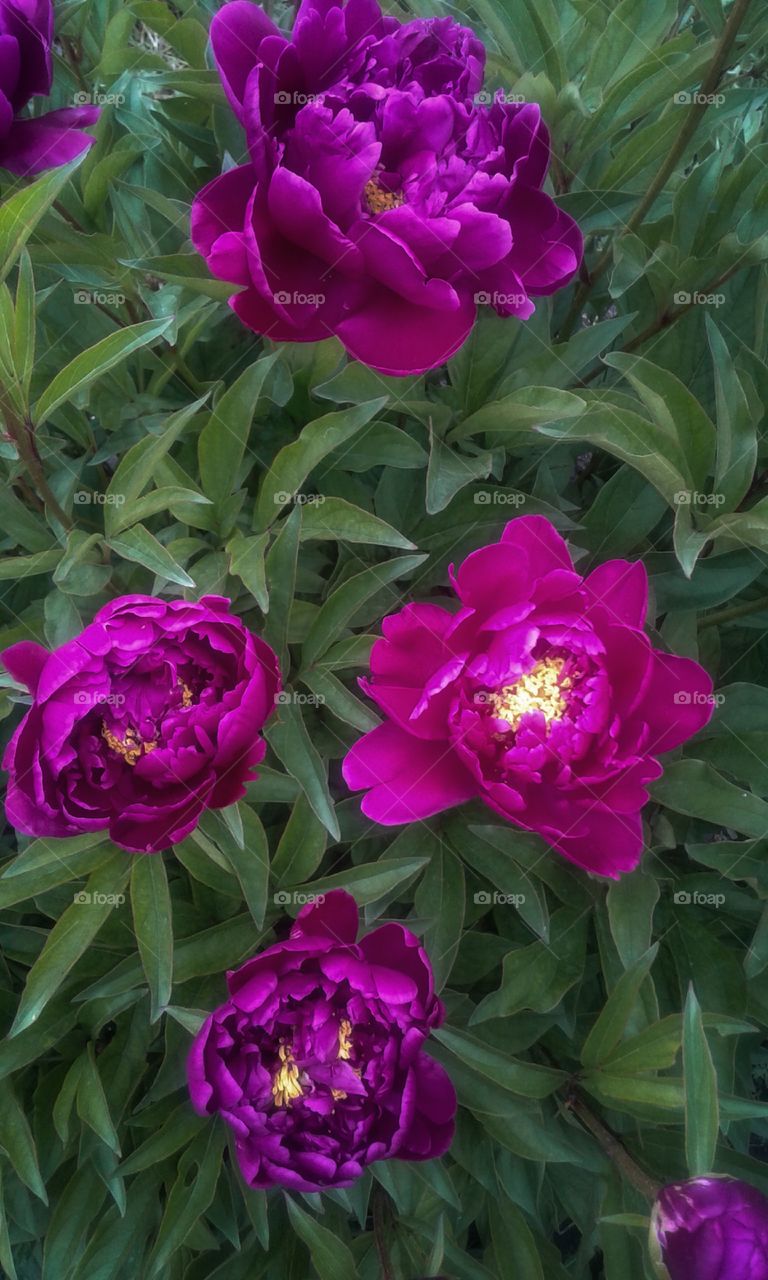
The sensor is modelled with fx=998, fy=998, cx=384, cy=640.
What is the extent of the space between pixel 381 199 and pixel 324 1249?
0.84 metres

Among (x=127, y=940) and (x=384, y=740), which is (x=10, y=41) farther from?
(x=127, y=940)

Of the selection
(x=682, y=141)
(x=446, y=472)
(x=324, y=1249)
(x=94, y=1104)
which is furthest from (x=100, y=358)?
(x=324, y=1249)

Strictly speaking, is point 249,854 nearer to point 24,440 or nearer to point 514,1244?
point 24,440

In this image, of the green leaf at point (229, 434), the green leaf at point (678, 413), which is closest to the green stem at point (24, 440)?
the green leaf at point (229, 434)

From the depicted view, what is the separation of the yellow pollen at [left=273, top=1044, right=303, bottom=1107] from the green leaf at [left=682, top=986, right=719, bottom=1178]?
278 mm

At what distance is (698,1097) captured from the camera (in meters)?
0.66

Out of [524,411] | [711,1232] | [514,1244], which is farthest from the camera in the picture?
[514,1244]

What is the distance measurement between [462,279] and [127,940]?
0.69m

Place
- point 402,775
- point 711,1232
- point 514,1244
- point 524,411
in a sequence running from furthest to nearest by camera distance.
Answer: point 514,1244 → point 524,411 → point 402,775 → point 711,1232

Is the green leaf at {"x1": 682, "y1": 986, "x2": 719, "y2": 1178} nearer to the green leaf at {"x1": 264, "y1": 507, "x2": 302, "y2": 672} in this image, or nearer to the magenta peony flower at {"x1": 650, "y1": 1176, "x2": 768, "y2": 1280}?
the magenta peony flower at {"x1": 650, "y1": 1176, "x2": 768, "y2": 1280}

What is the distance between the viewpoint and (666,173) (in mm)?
866

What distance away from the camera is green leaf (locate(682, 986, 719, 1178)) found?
65 cm

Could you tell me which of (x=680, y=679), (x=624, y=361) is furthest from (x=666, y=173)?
(x=680, y=679)

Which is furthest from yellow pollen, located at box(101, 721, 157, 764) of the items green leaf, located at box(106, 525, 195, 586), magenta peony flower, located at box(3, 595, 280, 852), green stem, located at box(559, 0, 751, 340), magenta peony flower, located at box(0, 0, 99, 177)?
green stem, located at box(559, 0, 751, 340)
